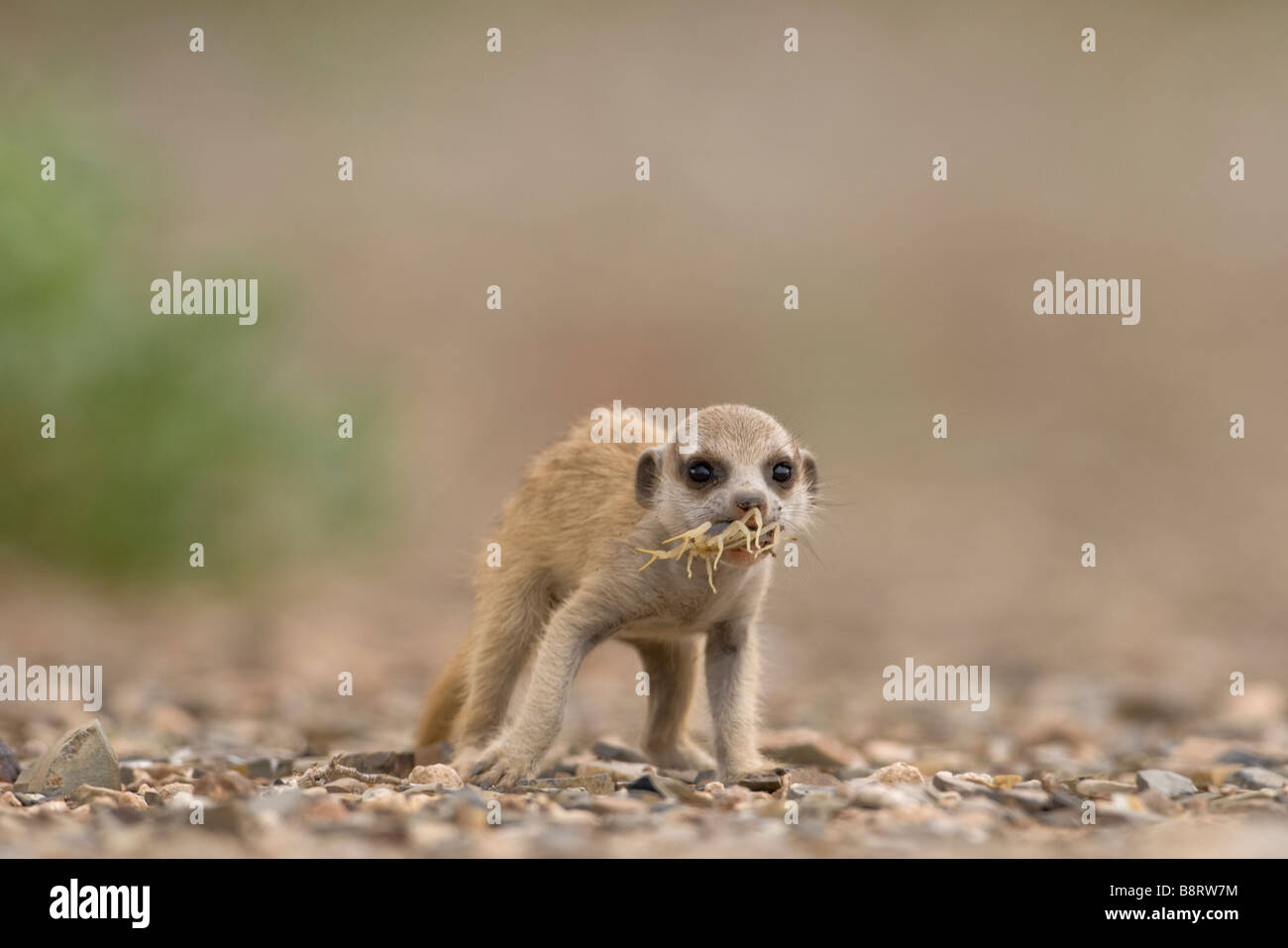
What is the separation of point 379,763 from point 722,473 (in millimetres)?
1935

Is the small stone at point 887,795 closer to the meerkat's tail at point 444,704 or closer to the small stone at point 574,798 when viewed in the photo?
the small stone at point 574,798

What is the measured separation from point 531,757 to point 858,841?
1675 millimetres

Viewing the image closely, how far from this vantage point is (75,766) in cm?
588

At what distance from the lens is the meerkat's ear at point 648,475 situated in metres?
6.39

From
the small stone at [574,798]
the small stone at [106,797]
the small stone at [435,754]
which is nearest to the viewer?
the small stone at [574,798]

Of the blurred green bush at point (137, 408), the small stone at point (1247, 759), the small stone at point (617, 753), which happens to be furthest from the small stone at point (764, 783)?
the blurred green bush at point (137, 408)

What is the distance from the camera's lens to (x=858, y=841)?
4785mm

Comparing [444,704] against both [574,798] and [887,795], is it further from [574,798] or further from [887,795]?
[887,795]

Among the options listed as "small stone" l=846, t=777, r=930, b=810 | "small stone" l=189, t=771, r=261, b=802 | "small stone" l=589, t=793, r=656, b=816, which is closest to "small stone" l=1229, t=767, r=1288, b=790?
"small stone" l=846, t=777, r=930, b=810

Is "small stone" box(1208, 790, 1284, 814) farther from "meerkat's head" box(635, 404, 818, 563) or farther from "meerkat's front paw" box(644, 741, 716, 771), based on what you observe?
"meerkat's front paw" box(644, 741, 716, 771)

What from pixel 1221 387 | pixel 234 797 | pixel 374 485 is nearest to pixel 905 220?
pixel 1221 387

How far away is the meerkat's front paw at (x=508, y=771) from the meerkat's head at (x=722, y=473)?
1.07 m

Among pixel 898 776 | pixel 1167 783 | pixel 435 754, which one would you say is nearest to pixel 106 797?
pixel 435 754

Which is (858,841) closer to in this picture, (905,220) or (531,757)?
(531,757)
